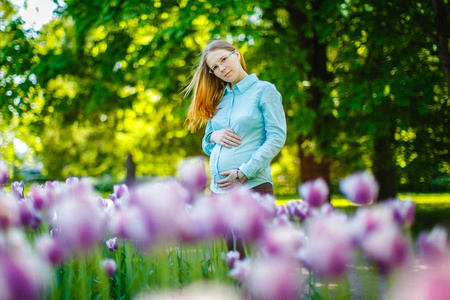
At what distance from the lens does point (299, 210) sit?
147 centimetres

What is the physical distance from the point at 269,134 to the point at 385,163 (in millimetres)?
6432

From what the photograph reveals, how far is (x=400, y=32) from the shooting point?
714cm

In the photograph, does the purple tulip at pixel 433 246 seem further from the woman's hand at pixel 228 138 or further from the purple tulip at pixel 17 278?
the woman's hand at pixel 228 138

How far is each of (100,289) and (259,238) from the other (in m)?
1.04

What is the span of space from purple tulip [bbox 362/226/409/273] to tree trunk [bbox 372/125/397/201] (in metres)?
7.21

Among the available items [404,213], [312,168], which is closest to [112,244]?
[404,213]

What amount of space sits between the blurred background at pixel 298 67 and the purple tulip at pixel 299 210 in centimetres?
423

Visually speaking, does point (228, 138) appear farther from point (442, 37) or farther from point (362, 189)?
point (442, 37)

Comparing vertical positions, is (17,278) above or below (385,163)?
below

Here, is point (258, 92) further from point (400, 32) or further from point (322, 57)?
point (322, 57)

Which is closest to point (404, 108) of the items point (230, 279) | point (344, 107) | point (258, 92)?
point (344, 107)

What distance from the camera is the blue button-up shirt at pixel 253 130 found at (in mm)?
2494

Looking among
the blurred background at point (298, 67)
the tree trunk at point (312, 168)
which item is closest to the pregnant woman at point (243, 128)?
the blurred background at point (298, 67)

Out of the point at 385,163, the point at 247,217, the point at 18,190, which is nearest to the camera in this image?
the point at 247,217
